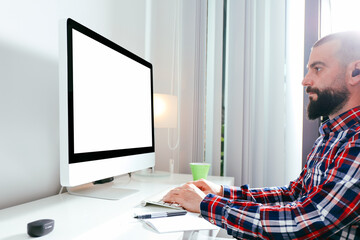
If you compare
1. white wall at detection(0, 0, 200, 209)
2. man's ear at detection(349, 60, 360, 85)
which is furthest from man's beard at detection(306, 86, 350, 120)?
white wall at detection(0, 0, 200, 209)

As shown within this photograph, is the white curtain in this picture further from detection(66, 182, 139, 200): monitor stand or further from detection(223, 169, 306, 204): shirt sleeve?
detection(66, 182, 139, 200): monitor stand

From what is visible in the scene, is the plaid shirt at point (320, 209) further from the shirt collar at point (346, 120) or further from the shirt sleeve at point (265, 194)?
the shirt sleeve at point (265, 194)

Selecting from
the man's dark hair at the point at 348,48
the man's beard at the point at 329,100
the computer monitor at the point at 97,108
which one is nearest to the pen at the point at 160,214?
the computer monitor at the point at 97,108

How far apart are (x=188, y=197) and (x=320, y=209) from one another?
15.5 inches

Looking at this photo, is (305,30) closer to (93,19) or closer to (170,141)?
(170,141)

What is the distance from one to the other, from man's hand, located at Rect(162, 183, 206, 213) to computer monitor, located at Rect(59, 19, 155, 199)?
24 centimetres

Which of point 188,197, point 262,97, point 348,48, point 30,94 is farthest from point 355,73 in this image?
point 30,94

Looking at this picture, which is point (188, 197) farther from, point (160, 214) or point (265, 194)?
point (265, 194)

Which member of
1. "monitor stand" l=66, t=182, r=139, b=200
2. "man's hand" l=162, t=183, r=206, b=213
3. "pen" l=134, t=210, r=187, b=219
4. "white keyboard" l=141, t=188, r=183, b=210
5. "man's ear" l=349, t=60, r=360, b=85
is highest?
"man's ear" l=349, t=60, r=360, b=85

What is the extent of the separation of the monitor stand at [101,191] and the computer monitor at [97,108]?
10cm

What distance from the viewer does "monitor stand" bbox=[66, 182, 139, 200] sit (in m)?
1.07

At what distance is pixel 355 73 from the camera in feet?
2.92

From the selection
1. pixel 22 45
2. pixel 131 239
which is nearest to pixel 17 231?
pixel 131 239

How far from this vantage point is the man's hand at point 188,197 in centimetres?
89
